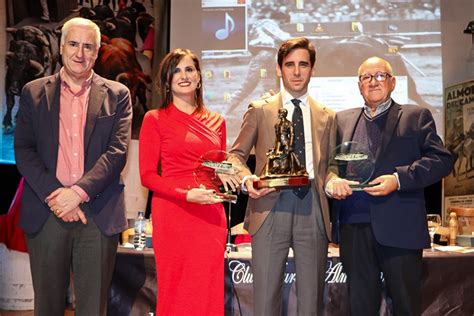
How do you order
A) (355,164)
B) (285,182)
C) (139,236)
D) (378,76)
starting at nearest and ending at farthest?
(285,182)
(355,164)
(378,76)
(139,236)

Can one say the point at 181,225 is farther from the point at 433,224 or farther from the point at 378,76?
the point at 433,224

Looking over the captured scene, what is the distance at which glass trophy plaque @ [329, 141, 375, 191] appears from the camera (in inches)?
120

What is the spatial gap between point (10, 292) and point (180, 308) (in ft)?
9.95

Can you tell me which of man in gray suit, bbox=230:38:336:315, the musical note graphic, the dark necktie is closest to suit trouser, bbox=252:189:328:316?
man in gray suit, bbox=230:38:336:315

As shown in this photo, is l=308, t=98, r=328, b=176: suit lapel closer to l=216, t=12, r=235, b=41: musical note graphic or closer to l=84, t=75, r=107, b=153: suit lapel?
l=84, t=75, r=107, b=153: suit lapel

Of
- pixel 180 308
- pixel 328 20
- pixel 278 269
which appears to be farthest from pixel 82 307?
pixel 328 20

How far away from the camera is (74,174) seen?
9.64 ft

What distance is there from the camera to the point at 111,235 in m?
2.89

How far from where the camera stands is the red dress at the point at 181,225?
3.01 m

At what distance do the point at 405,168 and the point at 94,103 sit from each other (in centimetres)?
167

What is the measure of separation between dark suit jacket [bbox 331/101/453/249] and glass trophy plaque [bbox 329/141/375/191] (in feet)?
0.57

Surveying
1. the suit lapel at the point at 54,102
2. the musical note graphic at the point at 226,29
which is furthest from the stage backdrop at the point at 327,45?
the suit lapel at the point at 54,102

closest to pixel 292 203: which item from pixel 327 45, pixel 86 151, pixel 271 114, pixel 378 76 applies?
pixel 271 114

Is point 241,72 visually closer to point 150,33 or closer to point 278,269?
point 150,33
